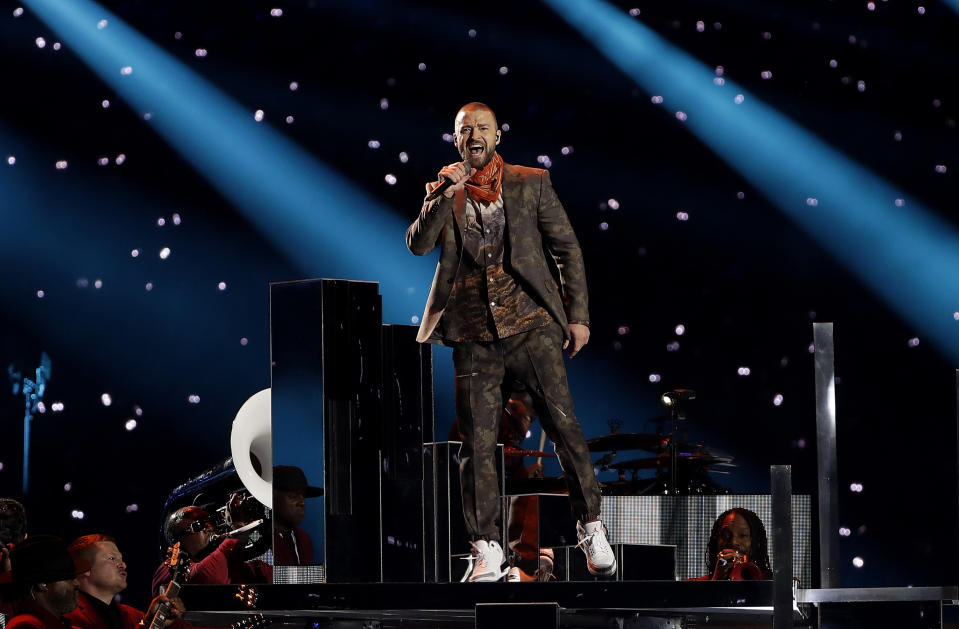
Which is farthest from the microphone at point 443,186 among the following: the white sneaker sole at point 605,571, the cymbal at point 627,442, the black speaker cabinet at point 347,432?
the cymbal at point 627,442

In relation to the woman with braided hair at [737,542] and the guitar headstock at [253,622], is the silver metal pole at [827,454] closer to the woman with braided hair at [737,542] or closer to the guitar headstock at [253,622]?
the woman with braided hair at [737,542]

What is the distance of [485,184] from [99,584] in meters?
2.22

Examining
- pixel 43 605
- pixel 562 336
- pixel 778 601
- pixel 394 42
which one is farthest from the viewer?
pixel 394 42

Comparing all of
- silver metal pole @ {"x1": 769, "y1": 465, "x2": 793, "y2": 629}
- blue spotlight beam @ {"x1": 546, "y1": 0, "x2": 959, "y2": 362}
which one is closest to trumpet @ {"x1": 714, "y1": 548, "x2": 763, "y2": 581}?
silver metal pole @ {"x1": 769, "y1": 465, "x2": 793, "y2": 629}

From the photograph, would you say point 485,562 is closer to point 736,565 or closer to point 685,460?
point 736,565

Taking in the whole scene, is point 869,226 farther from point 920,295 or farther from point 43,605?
point 43,605

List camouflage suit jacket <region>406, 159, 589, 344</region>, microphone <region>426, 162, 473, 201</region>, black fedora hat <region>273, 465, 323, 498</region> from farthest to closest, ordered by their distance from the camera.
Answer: black fedora hat <region>273, 465, 323, 498</region> → camouflage suit jacket <region>406, 159, 589, 344</region> → microphone <region>426, 162, 473, 201</region>

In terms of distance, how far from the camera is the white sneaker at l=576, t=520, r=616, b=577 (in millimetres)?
3943

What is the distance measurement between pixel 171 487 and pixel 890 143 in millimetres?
4917

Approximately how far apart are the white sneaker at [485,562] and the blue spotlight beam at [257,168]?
4.31 metres

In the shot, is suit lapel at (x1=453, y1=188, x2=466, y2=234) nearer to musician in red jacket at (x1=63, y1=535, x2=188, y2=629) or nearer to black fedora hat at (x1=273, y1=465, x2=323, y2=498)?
black fedora hat at (x1=273, y1=465, x2=323, y2=498)

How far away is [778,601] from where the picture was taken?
11.7ft

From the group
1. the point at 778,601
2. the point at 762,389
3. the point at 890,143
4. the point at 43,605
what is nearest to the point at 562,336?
the point at 778,601

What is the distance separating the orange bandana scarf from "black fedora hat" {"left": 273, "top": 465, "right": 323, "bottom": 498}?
1.05 meters
